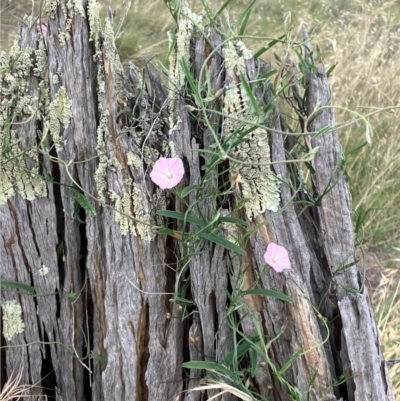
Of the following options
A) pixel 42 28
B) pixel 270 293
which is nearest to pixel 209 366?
pixel 270 293

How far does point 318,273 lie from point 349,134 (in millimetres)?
1747

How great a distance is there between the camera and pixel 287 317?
0.92 metres

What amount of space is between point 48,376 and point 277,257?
0.56 metres

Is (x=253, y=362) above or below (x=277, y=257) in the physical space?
below

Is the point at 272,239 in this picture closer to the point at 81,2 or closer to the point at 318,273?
the point at 318,273

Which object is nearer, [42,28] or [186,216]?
[186,216]

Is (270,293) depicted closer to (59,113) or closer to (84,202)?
(84,202)

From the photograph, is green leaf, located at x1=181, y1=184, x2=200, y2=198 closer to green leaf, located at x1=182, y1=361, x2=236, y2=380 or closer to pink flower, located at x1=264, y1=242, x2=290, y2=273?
pink flower, located at x1=264, y1=242, x2=290, y2=273

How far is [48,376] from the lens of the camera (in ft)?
3.53

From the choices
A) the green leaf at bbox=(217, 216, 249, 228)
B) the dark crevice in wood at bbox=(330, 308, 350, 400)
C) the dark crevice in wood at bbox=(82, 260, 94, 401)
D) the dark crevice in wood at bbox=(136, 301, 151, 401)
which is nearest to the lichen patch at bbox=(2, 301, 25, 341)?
the dark crevice in wood at bbox=(82, 260, 94, 401)

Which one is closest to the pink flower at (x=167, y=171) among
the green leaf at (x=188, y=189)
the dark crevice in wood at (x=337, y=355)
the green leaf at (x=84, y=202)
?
the green leaf at (x=188, y=189)

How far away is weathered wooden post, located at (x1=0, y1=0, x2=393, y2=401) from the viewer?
35.4 inches

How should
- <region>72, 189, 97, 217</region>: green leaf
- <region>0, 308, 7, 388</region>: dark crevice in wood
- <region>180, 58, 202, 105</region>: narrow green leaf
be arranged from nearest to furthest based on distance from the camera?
1. <region>180, 58, 202, 105</region>: narrow green leaf
2. <region>72, 189, 97, 217</region>: green leaf
3. <region>0, 308, 7, 388</region>: dark crevice in wood

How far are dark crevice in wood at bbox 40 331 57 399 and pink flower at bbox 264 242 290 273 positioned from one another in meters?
0.50
